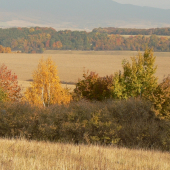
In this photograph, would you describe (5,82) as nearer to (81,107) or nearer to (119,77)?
(119,77)

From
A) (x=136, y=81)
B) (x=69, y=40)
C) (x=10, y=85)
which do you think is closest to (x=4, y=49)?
(x=69, y=40)

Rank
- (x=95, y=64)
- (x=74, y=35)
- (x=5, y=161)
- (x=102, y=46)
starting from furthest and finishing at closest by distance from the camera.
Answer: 1. (x=74, y=35)
2. (x=102, y=46)
3. (x=95, y=64)
4. (x=5, y=161)

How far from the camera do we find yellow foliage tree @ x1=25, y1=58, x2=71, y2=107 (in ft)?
117

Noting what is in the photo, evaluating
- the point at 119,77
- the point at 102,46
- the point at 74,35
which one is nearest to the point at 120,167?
the point at 119,77

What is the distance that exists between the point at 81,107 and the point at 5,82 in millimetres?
24351

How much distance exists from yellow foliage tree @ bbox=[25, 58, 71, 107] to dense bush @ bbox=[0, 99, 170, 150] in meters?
16.2

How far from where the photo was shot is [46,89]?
39.2 metres

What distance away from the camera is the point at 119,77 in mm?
34094

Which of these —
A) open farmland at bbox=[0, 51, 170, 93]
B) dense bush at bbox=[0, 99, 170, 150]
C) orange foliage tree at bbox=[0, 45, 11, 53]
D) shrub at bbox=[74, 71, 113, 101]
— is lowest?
open farmland at bbox=[0, 51, 170, 93]

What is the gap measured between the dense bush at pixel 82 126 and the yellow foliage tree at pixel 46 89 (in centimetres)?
1624

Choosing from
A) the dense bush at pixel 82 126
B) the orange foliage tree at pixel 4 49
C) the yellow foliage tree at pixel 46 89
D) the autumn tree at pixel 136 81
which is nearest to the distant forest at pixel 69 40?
the orange foliage tree at pixel 4 49

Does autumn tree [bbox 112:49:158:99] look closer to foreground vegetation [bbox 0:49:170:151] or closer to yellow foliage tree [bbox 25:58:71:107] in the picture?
foreground vegetation [bbox 0:49:170:151]

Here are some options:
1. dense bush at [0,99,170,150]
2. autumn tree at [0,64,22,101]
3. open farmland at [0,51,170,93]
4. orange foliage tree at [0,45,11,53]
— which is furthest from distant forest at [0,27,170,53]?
dense bush at [0,99,170,150]

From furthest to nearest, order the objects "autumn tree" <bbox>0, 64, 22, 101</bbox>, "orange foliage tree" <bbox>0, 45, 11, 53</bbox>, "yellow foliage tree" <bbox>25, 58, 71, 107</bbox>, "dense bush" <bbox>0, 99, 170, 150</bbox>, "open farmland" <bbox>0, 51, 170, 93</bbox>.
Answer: "orange foliage tree" <bbox>0, 45, 11, 53</bbox> < "open farmland" <bbox>0, 51, 170, 93</bbox> < "autumn tree" <bbox>0, 64, 22, 101</bbox> < "yellow foliage tree" <bbox>25, 58, 71, 107</bbox> < "dense bush" <bbox>0, 99, 170, 150</bbox>
